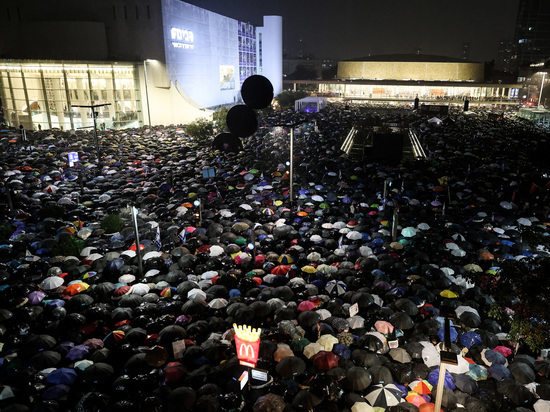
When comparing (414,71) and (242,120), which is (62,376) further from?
(414,71)

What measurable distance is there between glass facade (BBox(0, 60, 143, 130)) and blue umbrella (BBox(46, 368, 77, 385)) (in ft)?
98.2

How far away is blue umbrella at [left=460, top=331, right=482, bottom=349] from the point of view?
802cm

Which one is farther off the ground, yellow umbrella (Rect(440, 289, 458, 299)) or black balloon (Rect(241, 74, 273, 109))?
black balloon (Rect(241, 74, 273, 109))

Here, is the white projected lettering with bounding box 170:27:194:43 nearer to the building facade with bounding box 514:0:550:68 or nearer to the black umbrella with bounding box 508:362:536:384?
the black umbrella with bounding box 508:362:536:384

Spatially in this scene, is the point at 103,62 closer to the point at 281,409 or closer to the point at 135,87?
the point at 135,87

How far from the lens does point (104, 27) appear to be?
1419 inches

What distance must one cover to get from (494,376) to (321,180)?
13.2 meters

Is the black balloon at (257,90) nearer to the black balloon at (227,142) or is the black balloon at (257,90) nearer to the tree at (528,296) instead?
the black balloon at (227,142)

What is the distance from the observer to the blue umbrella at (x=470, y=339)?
8016 millimetres

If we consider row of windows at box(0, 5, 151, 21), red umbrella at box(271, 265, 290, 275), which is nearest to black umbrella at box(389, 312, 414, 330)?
red umbrella at box(271, 265, 290, 275)

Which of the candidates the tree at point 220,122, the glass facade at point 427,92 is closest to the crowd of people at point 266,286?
the tree at point 220,122

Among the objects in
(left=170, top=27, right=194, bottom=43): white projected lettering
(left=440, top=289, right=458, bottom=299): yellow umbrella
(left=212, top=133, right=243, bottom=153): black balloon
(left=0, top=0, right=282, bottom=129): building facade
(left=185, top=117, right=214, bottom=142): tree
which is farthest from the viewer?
(left=170, top=27, right=194, bottom=43): white projected lettering

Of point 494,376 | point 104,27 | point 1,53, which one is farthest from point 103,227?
point 1,53

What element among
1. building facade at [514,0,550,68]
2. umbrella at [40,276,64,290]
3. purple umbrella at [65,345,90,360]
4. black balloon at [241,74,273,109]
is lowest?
purple umbrella at [65,345,90,360]
